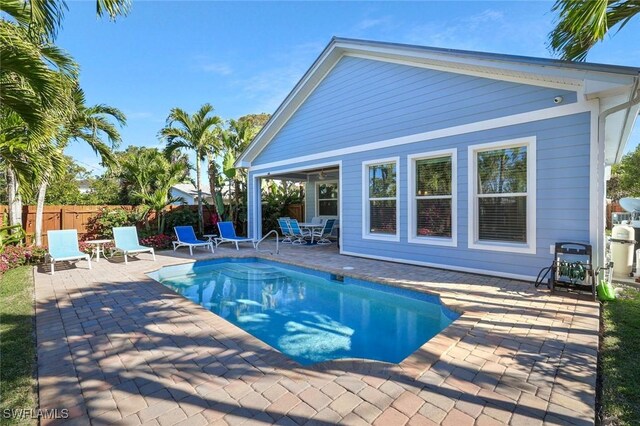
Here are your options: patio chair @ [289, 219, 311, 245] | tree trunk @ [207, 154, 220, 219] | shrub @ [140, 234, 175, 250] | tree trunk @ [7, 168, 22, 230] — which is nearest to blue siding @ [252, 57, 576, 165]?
patio chair @ [289, 219, 311, 245]

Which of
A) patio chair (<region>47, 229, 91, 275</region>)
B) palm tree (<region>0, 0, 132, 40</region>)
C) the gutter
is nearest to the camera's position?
palm tree (<region>0, 0, 132, 40</region>)

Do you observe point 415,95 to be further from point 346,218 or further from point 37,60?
point 37,60

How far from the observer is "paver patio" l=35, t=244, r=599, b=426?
2.53 m

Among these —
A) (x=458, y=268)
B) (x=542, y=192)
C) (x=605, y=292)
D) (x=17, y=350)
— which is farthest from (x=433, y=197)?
(x=17, y=350)

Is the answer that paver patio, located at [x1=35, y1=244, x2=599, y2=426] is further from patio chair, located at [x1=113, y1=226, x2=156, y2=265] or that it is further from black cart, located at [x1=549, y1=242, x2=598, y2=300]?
patio chair, located at [x1=113, y1=226, x2=156, y2=265]

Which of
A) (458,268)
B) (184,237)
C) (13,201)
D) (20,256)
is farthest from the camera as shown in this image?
(184,237)

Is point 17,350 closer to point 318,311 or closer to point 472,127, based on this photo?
point 318,311

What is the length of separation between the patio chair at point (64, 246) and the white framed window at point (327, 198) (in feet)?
34.2

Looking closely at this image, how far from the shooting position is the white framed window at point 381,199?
29.7ft

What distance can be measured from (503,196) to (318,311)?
472 cm

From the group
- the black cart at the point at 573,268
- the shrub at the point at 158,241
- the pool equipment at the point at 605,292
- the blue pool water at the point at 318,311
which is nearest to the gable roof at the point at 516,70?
the black cart at the point at 573,268

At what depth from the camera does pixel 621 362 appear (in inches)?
132

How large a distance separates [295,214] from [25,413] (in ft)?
52.3

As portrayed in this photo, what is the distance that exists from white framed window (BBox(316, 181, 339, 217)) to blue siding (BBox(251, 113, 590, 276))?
7.62 m
